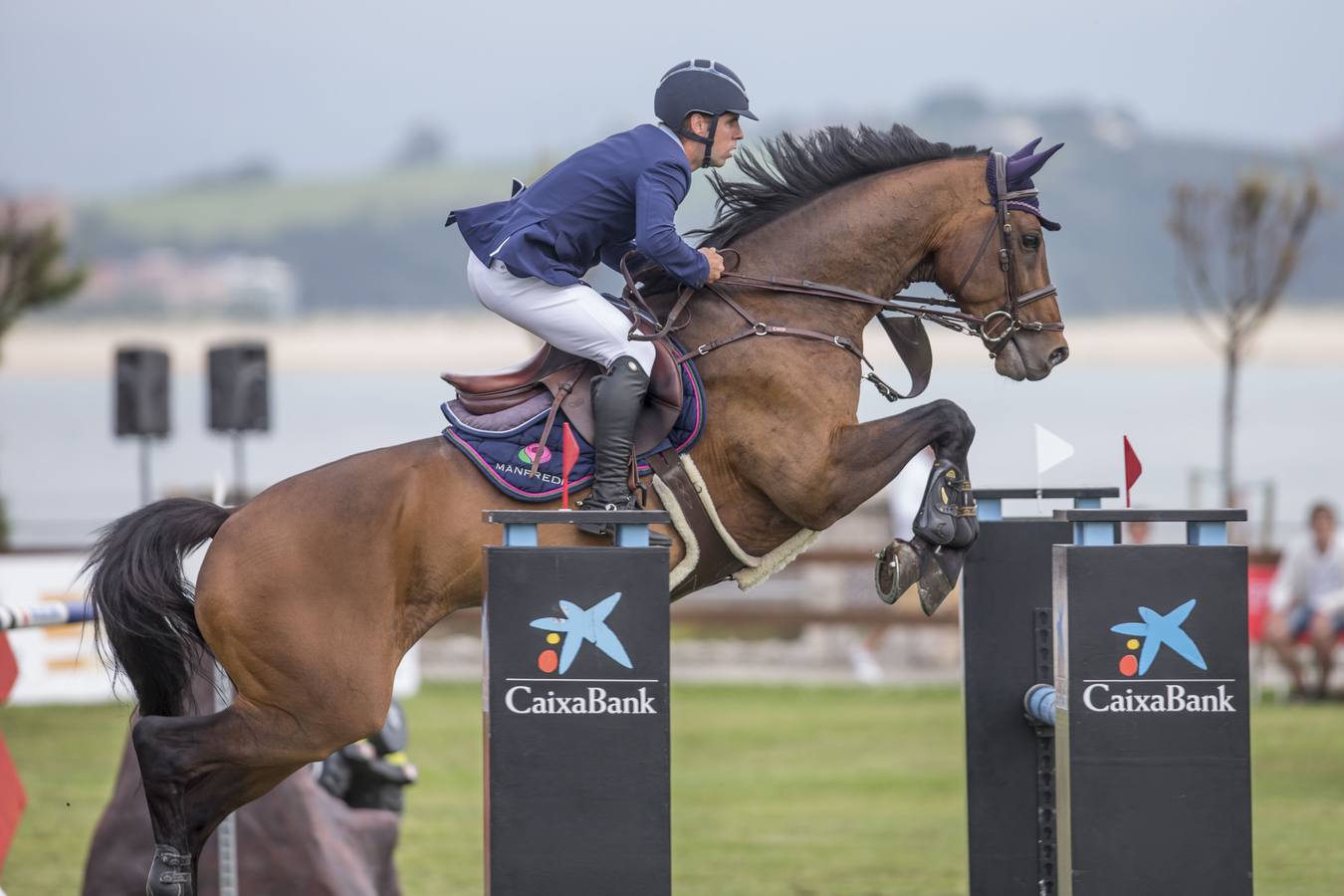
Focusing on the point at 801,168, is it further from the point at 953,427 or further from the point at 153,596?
the point at 153,596

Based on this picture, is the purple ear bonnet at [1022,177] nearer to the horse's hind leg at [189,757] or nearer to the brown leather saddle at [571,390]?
the brown leather saddle at [571,390]

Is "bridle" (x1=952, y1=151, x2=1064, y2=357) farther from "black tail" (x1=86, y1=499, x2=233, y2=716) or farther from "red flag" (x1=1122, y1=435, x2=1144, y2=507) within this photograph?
"black tail" (x1=86, y1=499, x2=233, y2=716)

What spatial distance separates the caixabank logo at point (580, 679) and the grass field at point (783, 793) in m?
2.46

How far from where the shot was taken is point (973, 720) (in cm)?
480

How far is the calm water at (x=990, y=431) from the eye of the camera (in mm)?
26016

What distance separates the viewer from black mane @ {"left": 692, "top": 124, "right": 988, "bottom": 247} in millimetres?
4883

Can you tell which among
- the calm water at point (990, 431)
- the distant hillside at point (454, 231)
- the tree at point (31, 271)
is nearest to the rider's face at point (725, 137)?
the tree at point (31, 271)

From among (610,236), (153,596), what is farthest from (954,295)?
(153,596)

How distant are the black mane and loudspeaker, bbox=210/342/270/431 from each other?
6649 millimetres

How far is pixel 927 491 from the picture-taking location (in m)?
4.47

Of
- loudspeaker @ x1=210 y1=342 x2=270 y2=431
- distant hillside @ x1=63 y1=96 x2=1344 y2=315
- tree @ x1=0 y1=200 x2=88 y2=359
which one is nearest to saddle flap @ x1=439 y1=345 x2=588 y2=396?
loudspeaker @ x1=210 y1=342 x2=270 y2=431

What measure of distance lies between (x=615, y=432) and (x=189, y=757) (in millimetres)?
1437

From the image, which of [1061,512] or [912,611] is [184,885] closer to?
[1061,512]

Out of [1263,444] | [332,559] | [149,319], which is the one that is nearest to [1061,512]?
[332,559]
